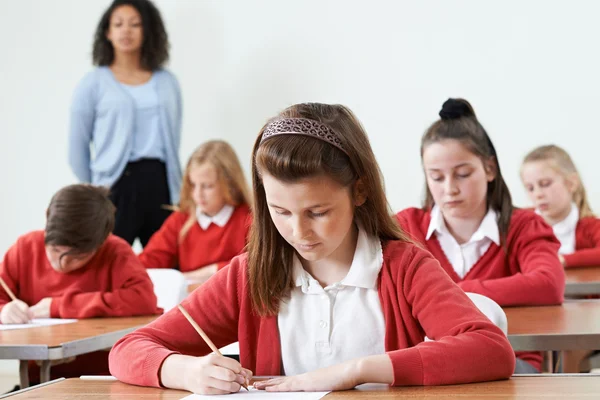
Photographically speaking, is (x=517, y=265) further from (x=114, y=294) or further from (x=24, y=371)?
(x=24, y=371)

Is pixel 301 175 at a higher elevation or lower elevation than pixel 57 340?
higher

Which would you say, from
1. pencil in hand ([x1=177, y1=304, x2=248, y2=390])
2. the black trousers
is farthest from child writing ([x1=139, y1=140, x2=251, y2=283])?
pencil in hand ([x1=177, y1=304, x2=248, y2=390])

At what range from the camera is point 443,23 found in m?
4.82

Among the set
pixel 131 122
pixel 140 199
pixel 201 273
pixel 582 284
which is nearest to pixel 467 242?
pixel 582 284

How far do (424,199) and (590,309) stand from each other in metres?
0.73

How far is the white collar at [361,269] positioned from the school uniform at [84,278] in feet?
3.85

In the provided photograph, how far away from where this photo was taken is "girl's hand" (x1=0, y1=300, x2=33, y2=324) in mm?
2414

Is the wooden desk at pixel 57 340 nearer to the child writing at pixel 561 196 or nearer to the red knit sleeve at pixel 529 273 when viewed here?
the red knit sleeve at pixel 529 273

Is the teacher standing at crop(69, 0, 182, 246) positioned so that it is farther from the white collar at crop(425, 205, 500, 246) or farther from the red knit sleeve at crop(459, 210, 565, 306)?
the red knit sleeve at crop(459, 210, 565, 306)

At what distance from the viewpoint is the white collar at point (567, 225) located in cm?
420

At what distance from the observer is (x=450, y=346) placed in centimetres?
129

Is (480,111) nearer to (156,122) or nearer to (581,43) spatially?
(581,43)

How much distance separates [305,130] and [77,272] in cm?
157

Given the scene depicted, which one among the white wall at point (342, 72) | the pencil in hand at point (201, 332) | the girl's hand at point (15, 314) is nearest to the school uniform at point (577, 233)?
the white wall at point (342, 72)
